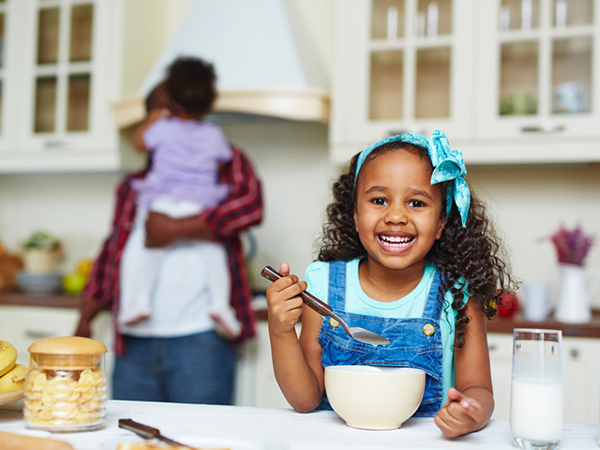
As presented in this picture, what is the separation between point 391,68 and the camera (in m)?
2.15

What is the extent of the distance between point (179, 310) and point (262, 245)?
829 mm

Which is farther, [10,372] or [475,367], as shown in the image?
[475,367]

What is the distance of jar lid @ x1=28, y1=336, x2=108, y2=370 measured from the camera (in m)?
0.66

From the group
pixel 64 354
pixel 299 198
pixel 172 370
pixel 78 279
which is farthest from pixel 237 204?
pixel 64 354

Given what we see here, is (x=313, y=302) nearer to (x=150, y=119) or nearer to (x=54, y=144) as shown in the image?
(x=150, y=119)

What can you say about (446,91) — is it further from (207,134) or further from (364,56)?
(207,134)

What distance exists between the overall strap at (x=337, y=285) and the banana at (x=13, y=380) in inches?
18.4

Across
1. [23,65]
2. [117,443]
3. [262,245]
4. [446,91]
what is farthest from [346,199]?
[23,65]

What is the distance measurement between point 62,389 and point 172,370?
106 cm

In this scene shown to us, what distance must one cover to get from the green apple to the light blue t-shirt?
1604 mm

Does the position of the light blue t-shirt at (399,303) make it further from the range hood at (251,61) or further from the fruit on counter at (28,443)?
the range hood at (251,61)

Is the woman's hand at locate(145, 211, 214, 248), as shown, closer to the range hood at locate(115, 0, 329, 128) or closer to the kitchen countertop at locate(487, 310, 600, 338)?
the range hood at locate(115, 0, 329, 128)

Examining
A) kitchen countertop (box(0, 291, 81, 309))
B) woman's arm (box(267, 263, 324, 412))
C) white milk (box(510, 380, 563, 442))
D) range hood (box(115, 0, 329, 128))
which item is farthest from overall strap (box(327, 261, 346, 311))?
kitchen countertop (box(0, 291, 81, 309))

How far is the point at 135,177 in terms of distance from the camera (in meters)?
1.88
